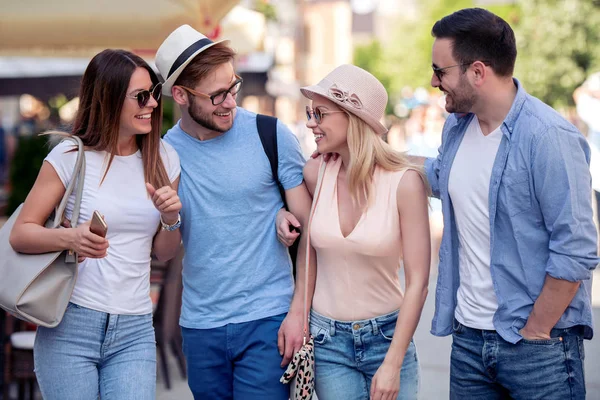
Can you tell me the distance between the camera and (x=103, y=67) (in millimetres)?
3016

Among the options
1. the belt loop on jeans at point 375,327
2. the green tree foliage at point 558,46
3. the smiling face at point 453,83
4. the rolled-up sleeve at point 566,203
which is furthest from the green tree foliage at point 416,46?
the rolled-up sleeve at point 566,203

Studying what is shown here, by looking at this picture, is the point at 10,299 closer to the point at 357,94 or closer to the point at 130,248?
the point at 130,248

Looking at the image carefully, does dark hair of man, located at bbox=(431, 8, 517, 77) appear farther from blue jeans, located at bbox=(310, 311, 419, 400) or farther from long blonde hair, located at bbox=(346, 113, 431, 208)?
blue jeans, located at bbox=(310, 311, 419, 400)

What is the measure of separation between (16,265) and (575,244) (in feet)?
6.11

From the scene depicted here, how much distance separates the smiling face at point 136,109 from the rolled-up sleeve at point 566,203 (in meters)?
1.40

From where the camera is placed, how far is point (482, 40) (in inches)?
108

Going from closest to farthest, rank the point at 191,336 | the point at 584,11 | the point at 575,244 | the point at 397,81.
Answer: the point at 575,244 < the point at 191,336 < the point at 584,11 < the point at 397,81

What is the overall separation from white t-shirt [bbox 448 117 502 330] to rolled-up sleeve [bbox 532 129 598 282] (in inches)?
8.7

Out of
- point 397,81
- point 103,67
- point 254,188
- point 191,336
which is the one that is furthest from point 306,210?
point 397,81

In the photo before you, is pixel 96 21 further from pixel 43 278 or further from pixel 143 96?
pixel 43 278

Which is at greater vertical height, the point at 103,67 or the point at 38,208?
the point at 103,67

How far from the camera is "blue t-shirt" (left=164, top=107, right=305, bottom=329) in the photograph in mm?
3168

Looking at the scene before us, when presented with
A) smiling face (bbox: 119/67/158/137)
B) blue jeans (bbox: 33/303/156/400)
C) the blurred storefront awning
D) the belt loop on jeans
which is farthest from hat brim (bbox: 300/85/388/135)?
the blurred storefront awning

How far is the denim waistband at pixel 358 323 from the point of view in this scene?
9.64 feet
